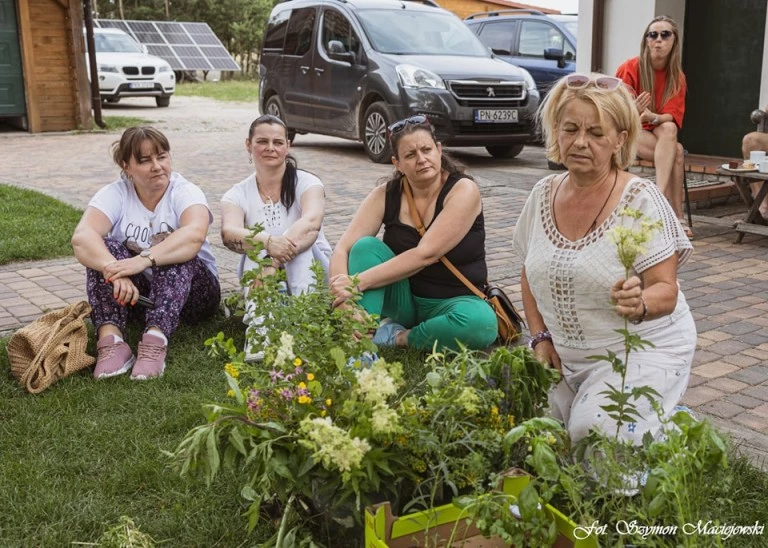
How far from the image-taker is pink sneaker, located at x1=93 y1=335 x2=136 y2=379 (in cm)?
422

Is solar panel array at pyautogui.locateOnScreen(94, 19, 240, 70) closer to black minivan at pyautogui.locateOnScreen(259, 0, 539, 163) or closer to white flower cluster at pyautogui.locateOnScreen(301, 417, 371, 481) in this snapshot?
black minivan at pyautogui.locateOnScreen(259, 0, 539, 163)

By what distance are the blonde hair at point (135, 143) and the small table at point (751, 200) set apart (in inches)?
171

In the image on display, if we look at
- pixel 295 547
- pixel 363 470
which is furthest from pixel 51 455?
pixel 363 470

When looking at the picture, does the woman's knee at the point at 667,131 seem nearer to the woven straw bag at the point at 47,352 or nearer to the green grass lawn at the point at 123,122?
the woven straw bag at the point at 47,352

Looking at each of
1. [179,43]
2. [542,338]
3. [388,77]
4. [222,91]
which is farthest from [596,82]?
[179,43]

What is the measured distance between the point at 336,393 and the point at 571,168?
1.10m

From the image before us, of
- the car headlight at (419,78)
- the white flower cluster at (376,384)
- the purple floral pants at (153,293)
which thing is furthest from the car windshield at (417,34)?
the white flower cluster at (376,384)

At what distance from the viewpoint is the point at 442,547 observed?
2225mm

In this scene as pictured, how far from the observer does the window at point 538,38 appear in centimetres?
1277

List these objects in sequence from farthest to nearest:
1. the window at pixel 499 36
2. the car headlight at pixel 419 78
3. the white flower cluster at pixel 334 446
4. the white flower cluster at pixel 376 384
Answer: the window at pixel 499 36 < the car headlight at pixel 419 78 < the white flower cluster at pixel 376 384 < the white flower cluster at pixel 334 446

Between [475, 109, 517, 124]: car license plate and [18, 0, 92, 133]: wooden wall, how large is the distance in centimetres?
878

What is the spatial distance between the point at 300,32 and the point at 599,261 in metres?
10.9

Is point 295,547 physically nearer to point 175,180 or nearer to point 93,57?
point 175,180

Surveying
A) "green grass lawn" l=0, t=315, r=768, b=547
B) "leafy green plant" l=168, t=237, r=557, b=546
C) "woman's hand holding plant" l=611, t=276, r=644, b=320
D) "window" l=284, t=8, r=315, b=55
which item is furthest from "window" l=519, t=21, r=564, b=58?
"leafy green plant" l=168, t=237, r=557, b=546
